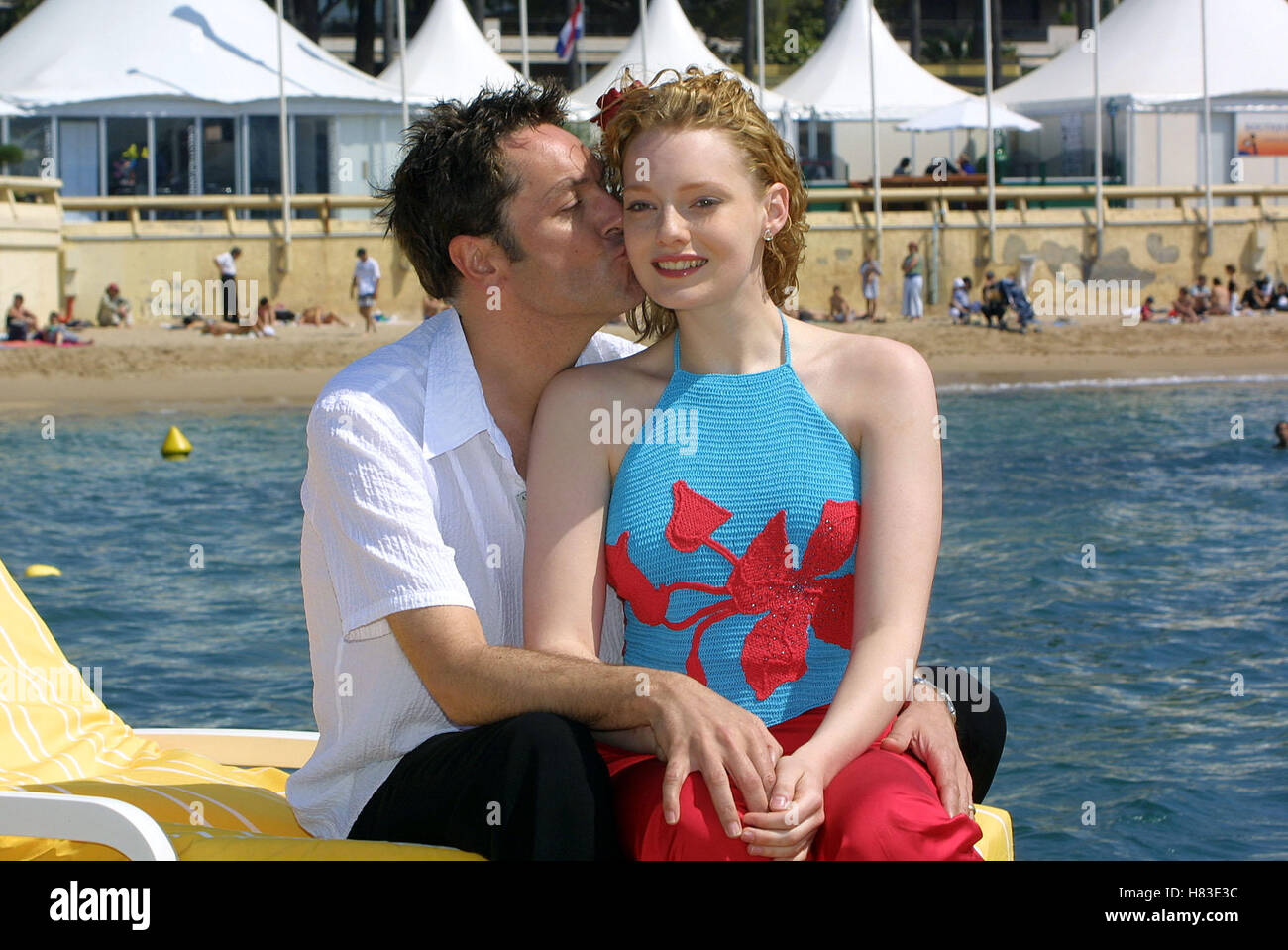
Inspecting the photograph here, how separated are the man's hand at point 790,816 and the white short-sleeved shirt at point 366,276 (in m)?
24.6

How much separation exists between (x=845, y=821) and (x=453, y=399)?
3.55ft

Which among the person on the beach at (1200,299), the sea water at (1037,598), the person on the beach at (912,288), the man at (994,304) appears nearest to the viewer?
the sea water at (1037,598)

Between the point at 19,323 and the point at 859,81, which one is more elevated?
the point at 859,81

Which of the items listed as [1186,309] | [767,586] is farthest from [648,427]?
[1186,309]

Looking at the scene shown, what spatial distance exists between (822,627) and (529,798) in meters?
0.66

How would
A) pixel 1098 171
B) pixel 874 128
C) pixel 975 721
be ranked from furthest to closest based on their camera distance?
pixel 1098 171 → pixel 874 128 → pixel 975 721

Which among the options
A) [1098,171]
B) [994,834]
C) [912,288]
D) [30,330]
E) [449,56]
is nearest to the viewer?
[994,834]

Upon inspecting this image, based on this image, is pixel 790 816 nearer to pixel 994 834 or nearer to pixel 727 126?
pixel 994 834

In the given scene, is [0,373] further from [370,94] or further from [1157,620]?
[1157,620]

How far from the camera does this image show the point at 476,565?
A: 3.17m

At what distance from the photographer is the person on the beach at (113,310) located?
87.0 feet

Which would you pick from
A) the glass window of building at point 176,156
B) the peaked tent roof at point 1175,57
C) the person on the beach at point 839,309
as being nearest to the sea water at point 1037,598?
the person on the beach at point 839,309

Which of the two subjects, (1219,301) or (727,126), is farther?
(1219,301)

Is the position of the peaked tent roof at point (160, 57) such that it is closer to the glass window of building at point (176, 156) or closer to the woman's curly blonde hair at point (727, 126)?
the glass window of building at point (176, 156)
